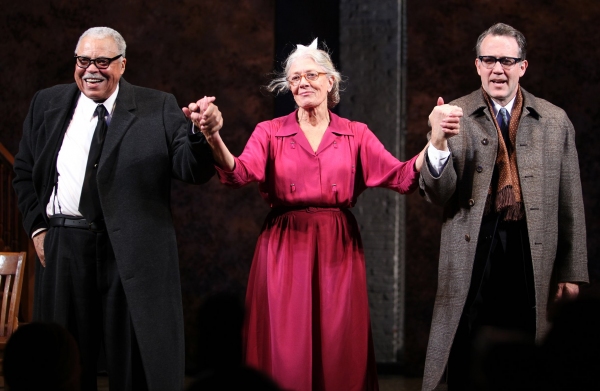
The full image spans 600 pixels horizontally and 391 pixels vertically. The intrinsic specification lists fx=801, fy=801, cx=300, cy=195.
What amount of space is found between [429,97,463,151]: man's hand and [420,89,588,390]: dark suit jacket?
0.27 ft

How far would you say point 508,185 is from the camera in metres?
2.86

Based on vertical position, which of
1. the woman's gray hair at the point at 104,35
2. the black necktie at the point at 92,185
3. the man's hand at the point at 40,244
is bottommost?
the man's hand at the point at 40,244

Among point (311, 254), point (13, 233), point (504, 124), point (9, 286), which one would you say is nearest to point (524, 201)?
point (504, 124)

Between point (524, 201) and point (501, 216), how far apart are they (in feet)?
0.32

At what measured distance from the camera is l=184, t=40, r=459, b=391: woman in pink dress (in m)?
3.01

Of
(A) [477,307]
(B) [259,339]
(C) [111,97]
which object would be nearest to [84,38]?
(C) [111,97]

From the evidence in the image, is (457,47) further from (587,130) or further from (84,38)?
(84,38)

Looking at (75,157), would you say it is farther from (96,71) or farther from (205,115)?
(205,115)

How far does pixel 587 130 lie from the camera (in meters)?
4.52

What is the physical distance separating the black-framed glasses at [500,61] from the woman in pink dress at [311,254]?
422mm

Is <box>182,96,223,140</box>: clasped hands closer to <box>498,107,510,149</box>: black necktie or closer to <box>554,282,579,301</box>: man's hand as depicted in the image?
<box>498,107,510,149</box>: black necktie

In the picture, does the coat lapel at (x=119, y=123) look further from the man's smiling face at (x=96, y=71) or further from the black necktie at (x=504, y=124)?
the black necktie at (x=504, y=124)

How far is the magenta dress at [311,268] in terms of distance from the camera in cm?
301

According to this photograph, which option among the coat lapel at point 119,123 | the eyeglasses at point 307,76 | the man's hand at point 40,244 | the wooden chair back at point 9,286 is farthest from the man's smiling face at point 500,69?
the wooden chair back at point 9,286
